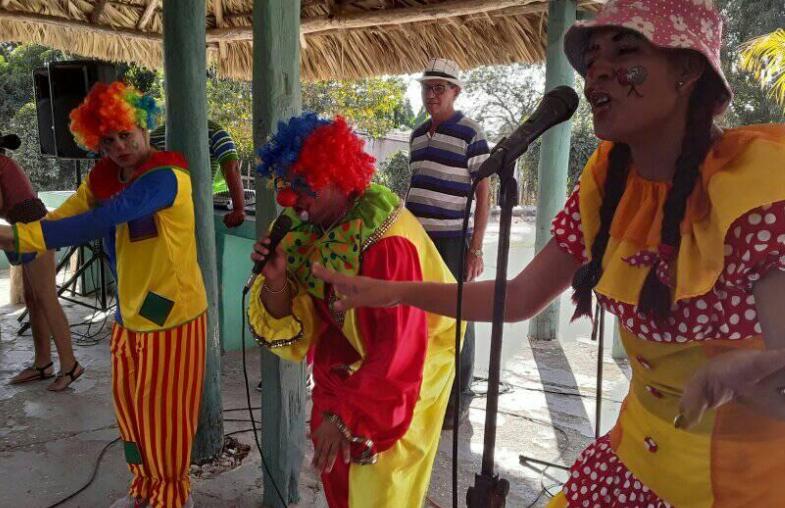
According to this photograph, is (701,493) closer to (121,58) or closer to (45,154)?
(45,154)

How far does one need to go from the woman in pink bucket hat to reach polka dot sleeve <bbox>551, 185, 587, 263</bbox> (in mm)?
67

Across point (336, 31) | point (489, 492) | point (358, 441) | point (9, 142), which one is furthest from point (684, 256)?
point (336, 31)

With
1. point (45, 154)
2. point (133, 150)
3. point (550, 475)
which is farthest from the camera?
point (45, 154)

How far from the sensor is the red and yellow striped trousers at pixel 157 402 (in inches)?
110

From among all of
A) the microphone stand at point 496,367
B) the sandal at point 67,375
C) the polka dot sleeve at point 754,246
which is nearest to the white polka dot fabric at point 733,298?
the polka dot sleeve at point 754,246

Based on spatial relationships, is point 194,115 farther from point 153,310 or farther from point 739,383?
point 739,383

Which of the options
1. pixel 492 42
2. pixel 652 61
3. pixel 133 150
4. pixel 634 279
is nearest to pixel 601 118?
pixel 652 61

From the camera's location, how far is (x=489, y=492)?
1244mm

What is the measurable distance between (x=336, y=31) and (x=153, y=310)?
4.27 m

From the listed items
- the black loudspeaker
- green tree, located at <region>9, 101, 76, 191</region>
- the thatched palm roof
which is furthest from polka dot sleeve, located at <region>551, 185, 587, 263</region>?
green tree, located at <region>9, 101, 76, 191</region>

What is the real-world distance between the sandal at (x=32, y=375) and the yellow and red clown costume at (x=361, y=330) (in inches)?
138

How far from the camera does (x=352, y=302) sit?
1575 millimetres

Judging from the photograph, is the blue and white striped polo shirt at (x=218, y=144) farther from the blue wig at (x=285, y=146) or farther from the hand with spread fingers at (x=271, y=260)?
the hand with spread fingers at (x=271, y=260)

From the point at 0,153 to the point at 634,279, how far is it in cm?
451
